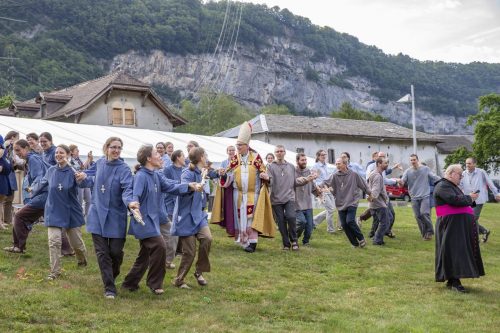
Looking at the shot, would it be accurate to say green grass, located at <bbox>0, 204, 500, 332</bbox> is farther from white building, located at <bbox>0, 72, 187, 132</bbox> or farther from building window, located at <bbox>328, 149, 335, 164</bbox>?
building window, located at <bbox>328, 149, 335, 164</bbox>

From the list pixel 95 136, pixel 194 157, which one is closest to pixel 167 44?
pixel 95 136

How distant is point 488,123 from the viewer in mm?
53000

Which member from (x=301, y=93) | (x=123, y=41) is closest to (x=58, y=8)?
(x=123, y=41)

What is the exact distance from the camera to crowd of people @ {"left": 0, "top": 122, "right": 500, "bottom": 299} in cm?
741

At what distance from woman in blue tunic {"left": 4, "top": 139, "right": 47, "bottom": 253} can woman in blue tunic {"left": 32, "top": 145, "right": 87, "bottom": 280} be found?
820 millimetres

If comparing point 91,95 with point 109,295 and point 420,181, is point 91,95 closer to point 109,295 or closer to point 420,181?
point 420,181

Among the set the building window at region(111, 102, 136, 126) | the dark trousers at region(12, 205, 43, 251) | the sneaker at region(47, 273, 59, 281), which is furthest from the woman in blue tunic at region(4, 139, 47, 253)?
the building window at region(111, 102, 136, 126)

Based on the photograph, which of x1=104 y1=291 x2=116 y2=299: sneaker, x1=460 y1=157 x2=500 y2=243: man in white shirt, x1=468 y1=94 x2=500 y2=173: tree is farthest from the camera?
x1=468 y1=94 x2=500 y2=173: tree

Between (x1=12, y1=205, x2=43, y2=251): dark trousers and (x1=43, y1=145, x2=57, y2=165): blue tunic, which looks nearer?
(x1=12, y1=205, x2=43, y2=251): dark trousers

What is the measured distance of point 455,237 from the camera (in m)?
8.68

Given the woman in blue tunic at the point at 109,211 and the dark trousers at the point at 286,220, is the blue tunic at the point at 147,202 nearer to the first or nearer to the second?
the woman in blue tunic at the point at 109,211

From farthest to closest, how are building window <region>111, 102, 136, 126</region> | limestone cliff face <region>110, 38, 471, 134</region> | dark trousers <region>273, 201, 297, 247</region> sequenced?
limestone cliff face <region>110, 38, 471, 134</region> → building window <region>111, 102, 136, 126</region> → dark trousers <region>273, 201, 297, 247</region>

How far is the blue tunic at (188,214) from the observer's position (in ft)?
26.5

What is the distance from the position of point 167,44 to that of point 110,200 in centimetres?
11798
